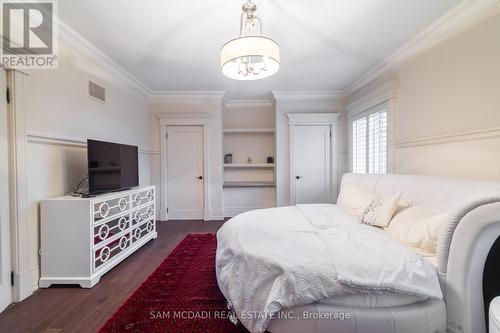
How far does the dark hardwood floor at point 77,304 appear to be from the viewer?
1454 mm

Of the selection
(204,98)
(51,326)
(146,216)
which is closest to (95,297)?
(51,326)

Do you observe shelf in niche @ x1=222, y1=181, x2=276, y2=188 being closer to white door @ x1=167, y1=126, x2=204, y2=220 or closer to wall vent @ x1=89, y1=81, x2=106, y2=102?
white door @ x1=167, y1=126, x2=204, y2=220

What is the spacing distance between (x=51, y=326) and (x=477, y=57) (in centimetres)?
393

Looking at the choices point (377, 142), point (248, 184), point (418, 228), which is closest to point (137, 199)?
point (248, 184)

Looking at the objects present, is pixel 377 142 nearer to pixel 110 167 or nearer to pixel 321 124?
pixel 321 124

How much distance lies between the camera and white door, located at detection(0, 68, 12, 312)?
64.0 inches

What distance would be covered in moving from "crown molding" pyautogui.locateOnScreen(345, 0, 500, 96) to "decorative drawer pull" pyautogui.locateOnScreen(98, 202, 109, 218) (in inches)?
147

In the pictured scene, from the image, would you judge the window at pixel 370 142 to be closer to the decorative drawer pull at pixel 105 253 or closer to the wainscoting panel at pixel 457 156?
the wainscoting panel at pixel 457 156

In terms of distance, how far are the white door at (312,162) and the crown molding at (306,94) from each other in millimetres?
583

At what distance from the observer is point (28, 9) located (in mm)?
1749

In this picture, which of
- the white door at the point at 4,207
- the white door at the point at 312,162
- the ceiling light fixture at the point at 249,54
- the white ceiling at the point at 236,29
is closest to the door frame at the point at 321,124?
the white door at the point at 312,162

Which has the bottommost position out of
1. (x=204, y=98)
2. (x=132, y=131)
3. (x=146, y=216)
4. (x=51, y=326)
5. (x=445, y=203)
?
(x=51, y=326)

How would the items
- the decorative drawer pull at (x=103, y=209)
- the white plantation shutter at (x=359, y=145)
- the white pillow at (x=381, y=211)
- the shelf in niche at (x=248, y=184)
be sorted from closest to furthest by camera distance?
1. the white pillow at (x=381, y=211)
2. the decorative drawer pull at (x=103, y=209)
3. the white plantation shutter at (x=359, y=145)
4. the shelf in niche at (x=248, y=184)

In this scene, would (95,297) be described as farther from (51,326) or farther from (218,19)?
(218,19)
